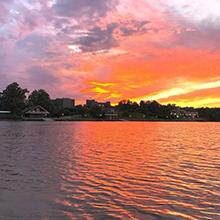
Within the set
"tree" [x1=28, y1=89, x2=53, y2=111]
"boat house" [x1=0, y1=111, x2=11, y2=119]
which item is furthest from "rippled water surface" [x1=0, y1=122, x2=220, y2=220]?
"tree" [x1=28, y1=89, x2=53, y2=111]

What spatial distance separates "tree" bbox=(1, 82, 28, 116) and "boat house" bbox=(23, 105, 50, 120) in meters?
3.41

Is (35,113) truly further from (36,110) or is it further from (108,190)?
(108,190)

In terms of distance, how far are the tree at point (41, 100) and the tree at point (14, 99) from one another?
9.69 meters

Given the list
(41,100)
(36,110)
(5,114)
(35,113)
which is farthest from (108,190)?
(41,100)

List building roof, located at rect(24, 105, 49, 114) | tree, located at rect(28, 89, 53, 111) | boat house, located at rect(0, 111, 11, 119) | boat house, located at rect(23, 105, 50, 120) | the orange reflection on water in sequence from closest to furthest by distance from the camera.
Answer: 1. the orange reflection on water
2. boat house, located at rect(0, 111, 11, 119)
3. boat house, located at rect(23, 105, 50, 120)
4. building roof, located at rect(24, 105, 49, 114)
5. tree, located at rect(28, 89, 53, 111)

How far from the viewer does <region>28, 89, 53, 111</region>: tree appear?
167300 millimetres

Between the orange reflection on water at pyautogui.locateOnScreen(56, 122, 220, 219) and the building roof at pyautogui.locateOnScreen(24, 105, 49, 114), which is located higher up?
the building roof at pyautogui.locateOnScreen(24, 105, 49, 114)

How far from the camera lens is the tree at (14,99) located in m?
154

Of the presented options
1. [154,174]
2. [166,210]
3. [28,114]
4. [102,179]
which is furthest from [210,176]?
[28,114]

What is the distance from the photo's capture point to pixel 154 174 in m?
16.8

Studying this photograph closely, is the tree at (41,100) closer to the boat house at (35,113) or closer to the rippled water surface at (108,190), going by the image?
the boat house at (35,113)

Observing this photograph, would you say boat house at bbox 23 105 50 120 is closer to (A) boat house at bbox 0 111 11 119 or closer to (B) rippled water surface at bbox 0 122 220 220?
(A) boat house at bbox 0 111 11 119

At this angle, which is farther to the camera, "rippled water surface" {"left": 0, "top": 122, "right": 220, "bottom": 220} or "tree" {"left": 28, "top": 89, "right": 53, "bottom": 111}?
"tree" {"left": 28, "top": 89, "right": 53, "bottom": 111}

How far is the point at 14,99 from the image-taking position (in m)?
155
